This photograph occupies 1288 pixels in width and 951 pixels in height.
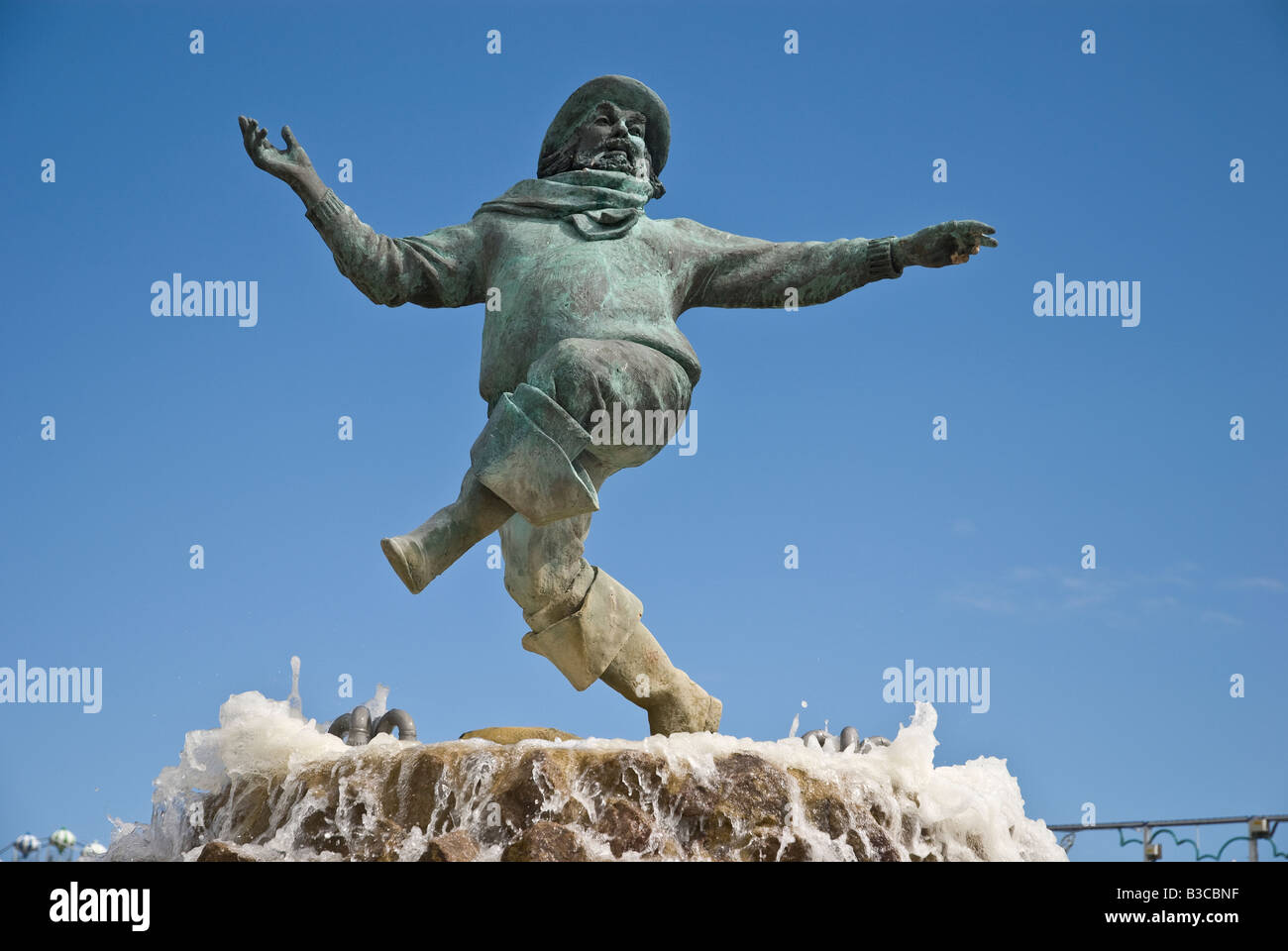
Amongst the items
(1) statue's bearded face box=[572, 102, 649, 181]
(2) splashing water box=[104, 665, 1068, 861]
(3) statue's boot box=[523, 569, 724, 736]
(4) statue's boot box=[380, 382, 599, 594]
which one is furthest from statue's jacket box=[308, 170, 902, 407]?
(2) splashing water box=[104, 665, 1068, 861]

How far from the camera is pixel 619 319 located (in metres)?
5.96

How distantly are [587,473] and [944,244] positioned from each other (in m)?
2.02

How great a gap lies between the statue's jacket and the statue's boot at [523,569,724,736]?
1054 millimetres

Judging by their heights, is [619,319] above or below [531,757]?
above

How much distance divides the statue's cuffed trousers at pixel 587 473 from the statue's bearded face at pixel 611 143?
1273 mm

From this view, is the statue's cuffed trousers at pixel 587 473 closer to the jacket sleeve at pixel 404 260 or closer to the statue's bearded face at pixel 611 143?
the jacket sleeve at pixel 404 260

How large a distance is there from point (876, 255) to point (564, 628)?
221 cm

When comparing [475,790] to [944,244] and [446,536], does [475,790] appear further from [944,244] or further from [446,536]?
[944,244]
